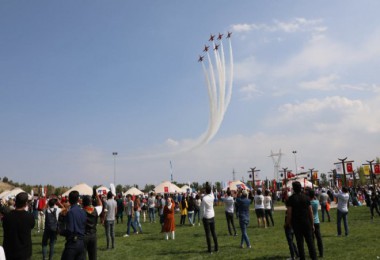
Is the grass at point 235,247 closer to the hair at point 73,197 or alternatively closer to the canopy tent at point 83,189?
the hair at point 73,197

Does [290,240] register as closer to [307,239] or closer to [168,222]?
[307,239]

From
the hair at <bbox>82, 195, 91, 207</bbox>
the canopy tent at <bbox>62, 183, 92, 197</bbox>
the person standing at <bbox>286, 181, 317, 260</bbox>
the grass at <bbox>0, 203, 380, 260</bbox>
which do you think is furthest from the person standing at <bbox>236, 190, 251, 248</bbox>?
the canopy tent at <bbox>62, 183, 92, 197</bbox>

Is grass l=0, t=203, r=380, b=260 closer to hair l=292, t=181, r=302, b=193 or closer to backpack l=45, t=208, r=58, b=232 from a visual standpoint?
backpack l=45, t=208, r=58, b=232

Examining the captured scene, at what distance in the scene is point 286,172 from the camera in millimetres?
63656

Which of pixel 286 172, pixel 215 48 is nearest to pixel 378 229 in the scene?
pixel 215 48

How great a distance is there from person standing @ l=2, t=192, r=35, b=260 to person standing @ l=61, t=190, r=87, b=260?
34.0 inches

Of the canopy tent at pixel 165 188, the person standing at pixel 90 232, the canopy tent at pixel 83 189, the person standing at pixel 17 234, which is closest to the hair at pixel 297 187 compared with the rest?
the person standing at pixel 90 232

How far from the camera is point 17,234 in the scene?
19.5 feet

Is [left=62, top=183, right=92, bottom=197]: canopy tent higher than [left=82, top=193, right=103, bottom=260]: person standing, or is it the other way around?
[left=62, top=183, right=92, bottom=197]: canopy tent

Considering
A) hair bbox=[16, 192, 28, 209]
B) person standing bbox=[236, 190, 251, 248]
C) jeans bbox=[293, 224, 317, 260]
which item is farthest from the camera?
person standing bbox=[236, 190, 251, 248]

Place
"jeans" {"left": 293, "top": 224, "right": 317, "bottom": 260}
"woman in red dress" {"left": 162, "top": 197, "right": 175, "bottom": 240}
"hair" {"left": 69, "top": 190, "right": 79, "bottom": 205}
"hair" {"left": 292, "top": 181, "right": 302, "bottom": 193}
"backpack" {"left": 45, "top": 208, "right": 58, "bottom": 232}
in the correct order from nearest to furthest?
"hair" {"left": 69, "top": 190, "right": 79, "bottom": 205}, "jeans" {"left": 293, "top": 224, "right": 317, "bottom": 260}, "hair" {"left": 292, "top": 181, "right": 302, "bottom": 193}, "backpack" {"left": 45, "top": 208, "right": 58, "bottom": 232}, "woman in red dress" {"left": 162, "top": 197, "right": 175, "bottom": 240}

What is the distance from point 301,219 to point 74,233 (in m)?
5.49

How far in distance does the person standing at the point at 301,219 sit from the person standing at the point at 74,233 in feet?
16.9

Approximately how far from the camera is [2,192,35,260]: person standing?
5.91m
